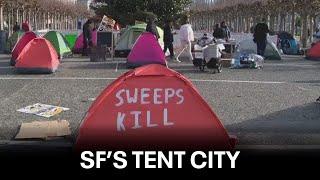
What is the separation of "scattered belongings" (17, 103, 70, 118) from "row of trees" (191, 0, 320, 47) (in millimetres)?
24100

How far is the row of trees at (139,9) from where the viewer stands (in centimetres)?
3350

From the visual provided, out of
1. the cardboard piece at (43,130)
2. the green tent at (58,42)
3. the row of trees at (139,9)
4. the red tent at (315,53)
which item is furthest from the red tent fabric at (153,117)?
the row of trees at (139,9)

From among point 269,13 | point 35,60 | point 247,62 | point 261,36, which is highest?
point 269,13

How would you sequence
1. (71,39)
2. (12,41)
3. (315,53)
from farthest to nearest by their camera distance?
(71,39)
(12,41)
(315,53)

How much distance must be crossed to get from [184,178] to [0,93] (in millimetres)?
7475

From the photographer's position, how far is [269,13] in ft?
141

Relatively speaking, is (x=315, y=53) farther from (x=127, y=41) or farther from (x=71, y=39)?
(x=71, y=39)

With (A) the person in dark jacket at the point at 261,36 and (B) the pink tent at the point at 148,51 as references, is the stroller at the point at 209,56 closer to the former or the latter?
(B) the pink tent at the point at 148,51

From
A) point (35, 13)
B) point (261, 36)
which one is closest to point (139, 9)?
point (261, 36)

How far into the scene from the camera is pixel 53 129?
28.2 feet

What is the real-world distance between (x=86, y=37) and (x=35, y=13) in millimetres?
27927

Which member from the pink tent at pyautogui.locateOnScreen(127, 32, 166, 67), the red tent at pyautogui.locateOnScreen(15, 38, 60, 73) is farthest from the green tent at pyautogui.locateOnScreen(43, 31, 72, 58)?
the red tent at pyautogui.locateOnScreen(15, 38, 60, 73)

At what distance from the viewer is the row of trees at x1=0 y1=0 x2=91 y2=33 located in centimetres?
4078

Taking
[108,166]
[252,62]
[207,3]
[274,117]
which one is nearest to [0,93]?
[274,117]
